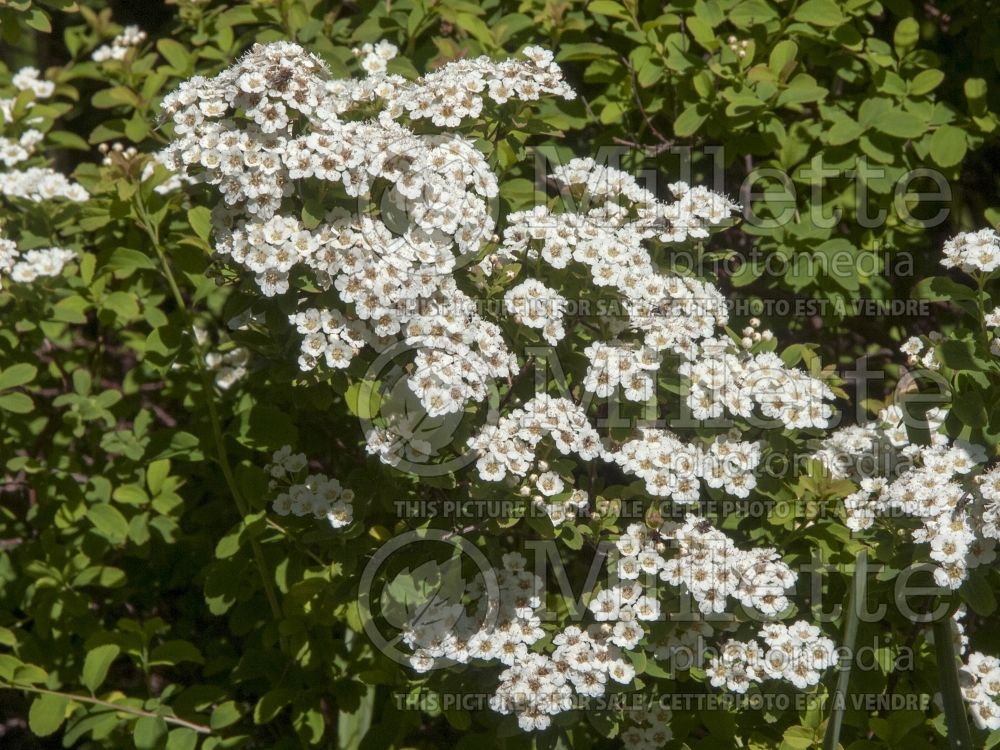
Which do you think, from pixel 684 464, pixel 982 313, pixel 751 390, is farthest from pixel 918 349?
pixel 684 464

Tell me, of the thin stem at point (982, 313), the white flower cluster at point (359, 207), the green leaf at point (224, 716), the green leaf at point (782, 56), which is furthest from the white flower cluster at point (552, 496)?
the green leaf at point (782, 56)

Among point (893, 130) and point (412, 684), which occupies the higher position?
point (893, 130)

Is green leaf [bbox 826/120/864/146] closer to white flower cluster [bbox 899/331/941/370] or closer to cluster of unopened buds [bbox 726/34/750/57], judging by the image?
cluster of unopened buds [bbox 726/34/750/57]

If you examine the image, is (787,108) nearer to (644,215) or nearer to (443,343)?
(644,215)

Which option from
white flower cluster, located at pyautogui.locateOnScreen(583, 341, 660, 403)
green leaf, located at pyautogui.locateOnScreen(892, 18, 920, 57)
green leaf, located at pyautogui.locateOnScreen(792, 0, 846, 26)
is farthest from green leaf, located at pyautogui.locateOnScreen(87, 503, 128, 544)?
green leaf, located at pyautogui.locateOnScreen(892, 18, 920, 57)

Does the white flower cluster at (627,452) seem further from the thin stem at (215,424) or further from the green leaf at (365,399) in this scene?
the thin stem at (215,424)

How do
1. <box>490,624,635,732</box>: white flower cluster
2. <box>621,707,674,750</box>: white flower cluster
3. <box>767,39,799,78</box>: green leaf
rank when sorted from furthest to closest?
1. <box>767,39,799,78</box>: green leaf
2. <box>621,707,674,750</box>: white flower cluster
3. <box>490,624,635,732</box>: white flower cluster

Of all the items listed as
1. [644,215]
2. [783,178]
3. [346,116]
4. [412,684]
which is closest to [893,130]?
[783,178]
